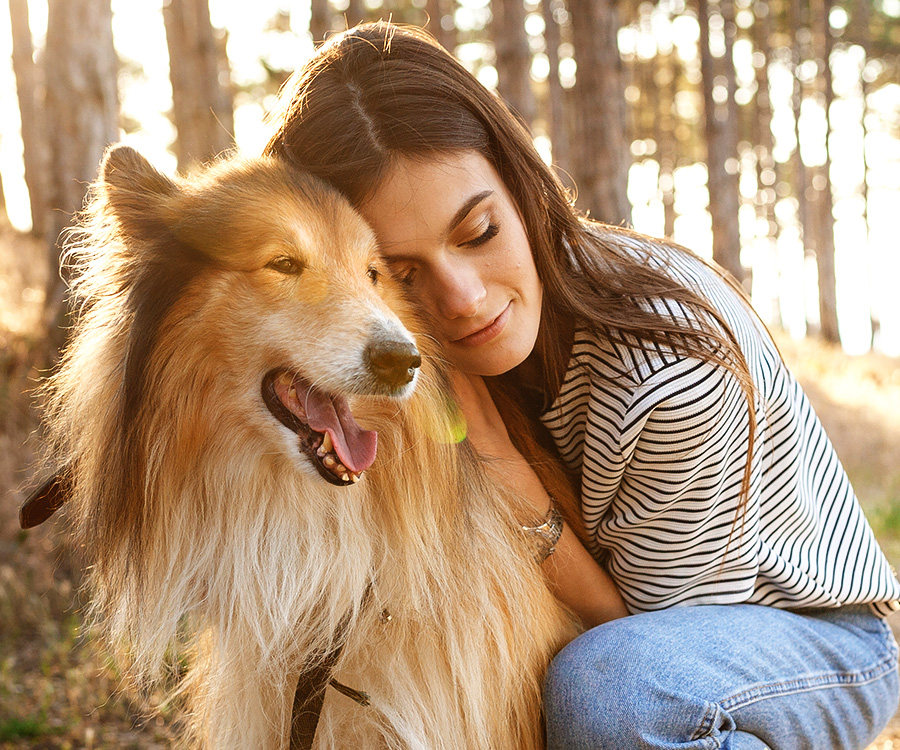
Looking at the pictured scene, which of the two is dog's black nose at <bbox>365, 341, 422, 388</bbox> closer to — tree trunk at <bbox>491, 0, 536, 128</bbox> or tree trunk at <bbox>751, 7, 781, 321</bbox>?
tree trunk at <bbox>491, 0, 536, 128</bbox>

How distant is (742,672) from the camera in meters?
2.12

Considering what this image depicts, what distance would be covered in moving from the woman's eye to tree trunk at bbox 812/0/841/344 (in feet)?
59.6

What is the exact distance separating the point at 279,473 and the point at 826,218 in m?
20.8

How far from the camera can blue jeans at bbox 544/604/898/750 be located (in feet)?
6.65

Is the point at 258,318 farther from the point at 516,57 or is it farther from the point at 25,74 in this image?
the point at 25,74

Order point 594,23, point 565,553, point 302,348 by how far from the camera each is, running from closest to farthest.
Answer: point 302,348, point 565,553, point 594,23

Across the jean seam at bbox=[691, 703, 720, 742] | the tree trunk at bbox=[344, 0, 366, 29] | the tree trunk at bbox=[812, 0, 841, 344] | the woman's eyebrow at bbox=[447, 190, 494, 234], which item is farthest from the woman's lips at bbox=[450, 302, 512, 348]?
the tree trunk at bbox=[812, 0, 841, 344]

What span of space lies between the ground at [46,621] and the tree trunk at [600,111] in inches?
126

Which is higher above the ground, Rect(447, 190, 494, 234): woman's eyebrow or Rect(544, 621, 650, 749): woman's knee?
Rect(447, 190, 494, 234): woman's eyebrow

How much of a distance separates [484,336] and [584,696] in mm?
919

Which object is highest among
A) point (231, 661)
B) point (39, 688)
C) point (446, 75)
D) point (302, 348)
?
point (446, 75)

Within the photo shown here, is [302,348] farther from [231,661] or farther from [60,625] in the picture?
[60,625]

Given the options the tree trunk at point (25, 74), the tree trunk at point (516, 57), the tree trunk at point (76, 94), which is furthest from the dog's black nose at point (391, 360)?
the tree trunk at point (25, 74)

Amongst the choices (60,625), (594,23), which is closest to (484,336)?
(60,625)
